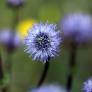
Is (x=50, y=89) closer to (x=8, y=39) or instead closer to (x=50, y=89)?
(x=50, y=89)

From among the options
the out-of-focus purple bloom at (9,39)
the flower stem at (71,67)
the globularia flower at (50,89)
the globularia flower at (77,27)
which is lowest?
the globularia flower at (50,89)

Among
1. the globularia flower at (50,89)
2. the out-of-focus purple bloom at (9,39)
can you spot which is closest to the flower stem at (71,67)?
the globularia flower at (50,89)

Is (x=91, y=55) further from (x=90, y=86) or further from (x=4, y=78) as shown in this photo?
(x=90, y=86)

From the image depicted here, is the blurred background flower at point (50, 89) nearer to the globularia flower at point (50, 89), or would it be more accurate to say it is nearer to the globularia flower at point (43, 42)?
the globularia flower at point (50, 89)

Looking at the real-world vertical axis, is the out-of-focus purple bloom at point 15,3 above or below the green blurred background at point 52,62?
above

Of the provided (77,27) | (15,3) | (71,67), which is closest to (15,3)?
(15,3)

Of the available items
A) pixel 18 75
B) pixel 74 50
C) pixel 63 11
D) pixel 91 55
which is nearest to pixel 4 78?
pixel 74 50
